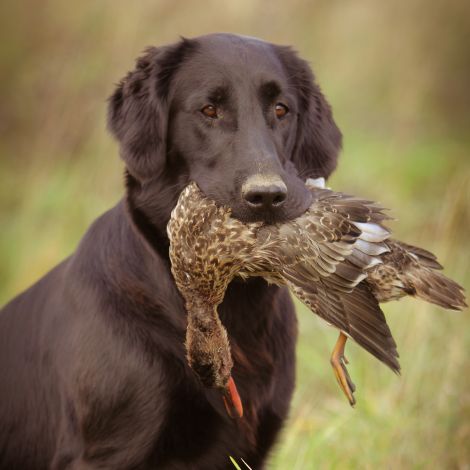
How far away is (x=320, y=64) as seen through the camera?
755cm

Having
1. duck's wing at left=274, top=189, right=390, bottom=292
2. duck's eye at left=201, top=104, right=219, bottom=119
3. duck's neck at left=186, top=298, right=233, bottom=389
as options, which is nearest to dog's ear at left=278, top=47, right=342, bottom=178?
duck's eye at left=201, top=104, right=219, bottom=119

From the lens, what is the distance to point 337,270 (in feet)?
8.07

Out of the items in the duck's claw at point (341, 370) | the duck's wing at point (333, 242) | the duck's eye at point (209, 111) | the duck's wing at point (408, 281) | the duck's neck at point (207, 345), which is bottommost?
the duck's claw at point (341, 370)

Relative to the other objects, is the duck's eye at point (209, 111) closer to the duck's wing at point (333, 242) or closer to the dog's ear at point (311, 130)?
the dog's ear at point (311, 130)

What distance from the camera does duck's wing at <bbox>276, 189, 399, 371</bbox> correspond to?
95.0 inches

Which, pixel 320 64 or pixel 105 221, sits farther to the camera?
pixel 320 64

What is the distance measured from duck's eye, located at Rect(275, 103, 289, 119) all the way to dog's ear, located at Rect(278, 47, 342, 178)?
11 cm

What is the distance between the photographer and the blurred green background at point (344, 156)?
3.80m

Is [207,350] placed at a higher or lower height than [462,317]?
higher

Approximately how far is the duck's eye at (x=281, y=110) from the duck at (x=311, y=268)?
38 centimetres

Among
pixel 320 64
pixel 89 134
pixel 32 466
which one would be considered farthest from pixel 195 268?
pixel 320 64

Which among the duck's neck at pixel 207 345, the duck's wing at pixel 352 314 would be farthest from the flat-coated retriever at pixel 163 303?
the duck's wing at pixel 352 314

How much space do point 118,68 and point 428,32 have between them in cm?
351

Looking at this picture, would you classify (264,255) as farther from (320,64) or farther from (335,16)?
(335,16)
